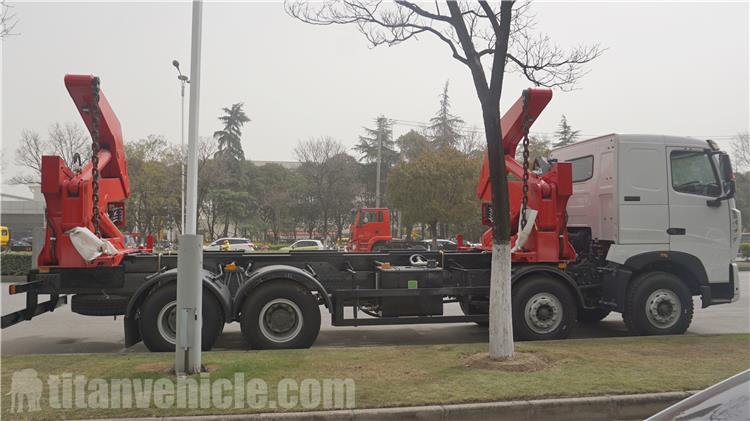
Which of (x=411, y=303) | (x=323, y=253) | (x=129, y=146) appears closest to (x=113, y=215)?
(x=323, y=253)

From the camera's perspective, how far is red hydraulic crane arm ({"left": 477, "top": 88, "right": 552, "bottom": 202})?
892cm

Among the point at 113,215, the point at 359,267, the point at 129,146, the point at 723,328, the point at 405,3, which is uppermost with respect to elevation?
the point at 129,146

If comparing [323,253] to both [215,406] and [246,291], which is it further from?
[215,406]

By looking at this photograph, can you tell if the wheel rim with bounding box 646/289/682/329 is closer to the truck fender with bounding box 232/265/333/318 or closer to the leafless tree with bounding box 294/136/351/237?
the truck fender with bounding box 232/265/333/318

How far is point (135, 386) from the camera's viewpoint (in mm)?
6035

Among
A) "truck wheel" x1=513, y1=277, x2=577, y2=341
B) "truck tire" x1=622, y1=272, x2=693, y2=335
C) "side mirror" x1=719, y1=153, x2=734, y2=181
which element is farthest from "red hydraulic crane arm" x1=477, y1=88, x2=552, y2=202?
"side mirror" x1=719, y1=153, x2=734, y2=181

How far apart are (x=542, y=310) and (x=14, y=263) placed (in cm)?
2142

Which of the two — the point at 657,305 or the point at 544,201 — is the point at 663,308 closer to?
the point at 657,305

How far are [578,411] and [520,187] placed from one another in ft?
15.5

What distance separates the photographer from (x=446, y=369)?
6789 mm

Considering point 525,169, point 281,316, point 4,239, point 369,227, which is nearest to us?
point 281,316

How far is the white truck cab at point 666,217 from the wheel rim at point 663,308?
0.02m

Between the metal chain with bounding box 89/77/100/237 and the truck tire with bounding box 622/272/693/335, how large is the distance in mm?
8275

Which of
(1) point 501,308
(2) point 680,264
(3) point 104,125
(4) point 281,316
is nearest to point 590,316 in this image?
(2) point 680,264
